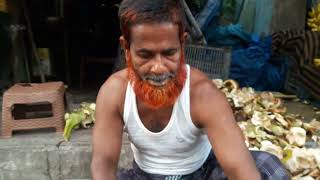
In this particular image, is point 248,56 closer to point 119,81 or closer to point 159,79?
point 119,81

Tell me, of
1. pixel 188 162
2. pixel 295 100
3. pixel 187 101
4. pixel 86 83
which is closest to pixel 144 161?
pixel 188 162

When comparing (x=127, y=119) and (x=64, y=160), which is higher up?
(x=127, y=119)

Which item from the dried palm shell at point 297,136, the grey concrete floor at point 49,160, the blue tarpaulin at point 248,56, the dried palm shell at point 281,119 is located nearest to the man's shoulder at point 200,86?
the grey concrete floor at point 49,160

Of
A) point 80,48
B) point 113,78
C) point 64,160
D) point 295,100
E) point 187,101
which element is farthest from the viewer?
point 80,48

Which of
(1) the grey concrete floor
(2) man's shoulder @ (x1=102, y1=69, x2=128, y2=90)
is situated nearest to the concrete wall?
(1) the grey concrete floor

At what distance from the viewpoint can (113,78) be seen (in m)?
2.22

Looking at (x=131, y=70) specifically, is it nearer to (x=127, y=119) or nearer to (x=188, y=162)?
(x=127, y=119)

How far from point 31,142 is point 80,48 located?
5.21 m

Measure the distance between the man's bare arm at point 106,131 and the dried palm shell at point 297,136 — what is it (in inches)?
71.7

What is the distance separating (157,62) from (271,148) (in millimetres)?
1685

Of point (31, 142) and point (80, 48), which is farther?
point (80, 48)

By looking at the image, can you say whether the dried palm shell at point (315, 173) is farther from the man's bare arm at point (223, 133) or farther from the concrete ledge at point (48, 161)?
the man's bare arm at point (223, 133)

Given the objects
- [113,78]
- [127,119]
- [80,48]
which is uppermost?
[113,78]

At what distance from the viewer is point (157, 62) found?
1.91 m
